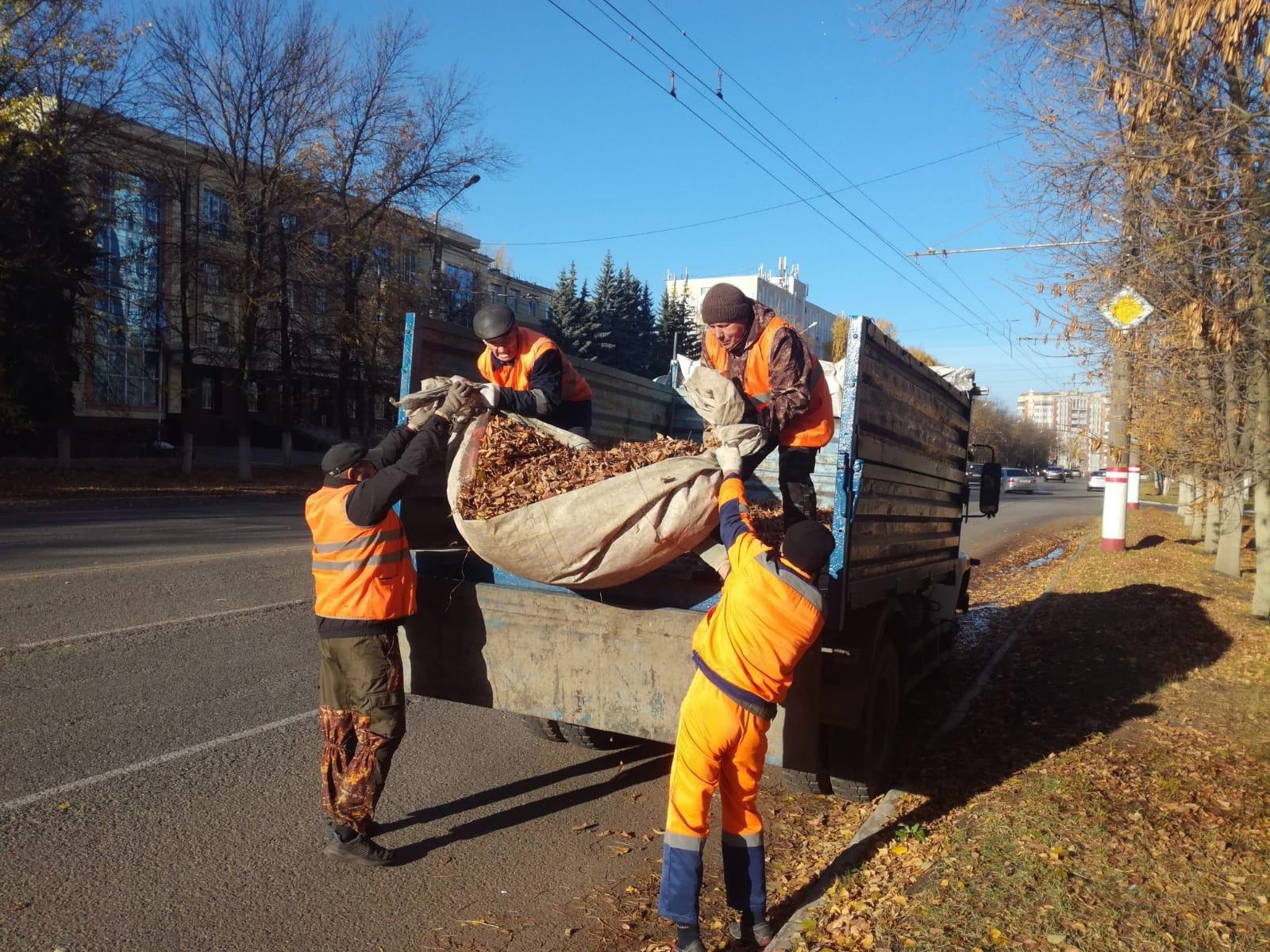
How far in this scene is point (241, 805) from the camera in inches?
184

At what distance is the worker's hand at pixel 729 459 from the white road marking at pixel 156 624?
588cm

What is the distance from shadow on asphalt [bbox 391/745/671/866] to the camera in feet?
14.8

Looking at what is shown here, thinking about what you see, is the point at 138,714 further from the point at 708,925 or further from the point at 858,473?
the point at 858,473

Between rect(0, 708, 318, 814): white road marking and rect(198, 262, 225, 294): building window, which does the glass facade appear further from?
rect(0, 708, 318, 814): white road marking

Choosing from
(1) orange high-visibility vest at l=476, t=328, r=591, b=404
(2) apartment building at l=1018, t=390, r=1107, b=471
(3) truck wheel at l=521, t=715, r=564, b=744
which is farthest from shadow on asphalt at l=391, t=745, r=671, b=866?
(2) apartment building at l=1018, t=390, r=1107, b=471

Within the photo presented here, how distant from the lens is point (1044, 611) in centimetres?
1102

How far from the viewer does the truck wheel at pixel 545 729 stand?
5730 millimetres

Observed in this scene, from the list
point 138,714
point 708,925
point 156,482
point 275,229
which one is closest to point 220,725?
point 138,714

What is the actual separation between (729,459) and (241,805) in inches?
116

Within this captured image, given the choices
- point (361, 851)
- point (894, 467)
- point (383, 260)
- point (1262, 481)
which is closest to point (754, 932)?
point (361, 851)

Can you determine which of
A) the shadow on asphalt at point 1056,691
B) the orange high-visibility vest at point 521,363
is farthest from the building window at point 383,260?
the orange high-visibility vest at point 521,363

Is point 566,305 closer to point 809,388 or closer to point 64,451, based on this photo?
point 64,451

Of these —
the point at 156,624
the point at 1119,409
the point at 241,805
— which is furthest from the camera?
the point at 1119,409

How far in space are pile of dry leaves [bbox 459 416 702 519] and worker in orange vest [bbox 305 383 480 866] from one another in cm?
24
